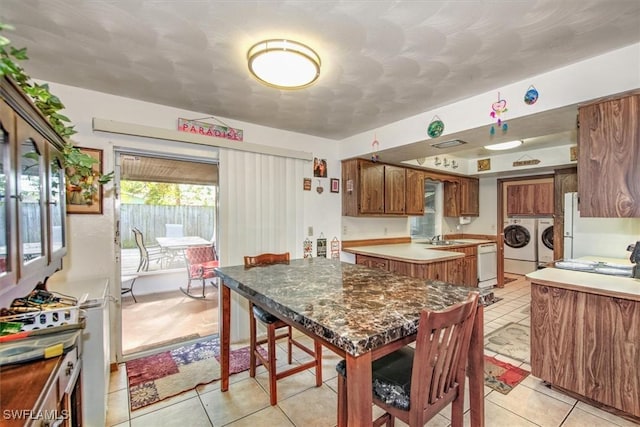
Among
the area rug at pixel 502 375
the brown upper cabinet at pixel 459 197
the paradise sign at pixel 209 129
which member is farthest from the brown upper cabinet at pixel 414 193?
the paradise sign at pixel 209 129

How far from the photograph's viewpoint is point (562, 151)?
159 inches

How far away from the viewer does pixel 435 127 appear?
260cm

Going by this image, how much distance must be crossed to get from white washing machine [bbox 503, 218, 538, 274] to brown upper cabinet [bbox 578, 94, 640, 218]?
4487 millimetres

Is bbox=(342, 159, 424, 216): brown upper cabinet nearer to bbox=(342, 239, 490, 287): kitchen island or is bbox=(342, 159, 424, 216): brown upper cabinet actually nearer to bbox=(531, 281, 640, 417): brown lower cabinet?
bbox=(342, 239, 490, 287): kitchen island

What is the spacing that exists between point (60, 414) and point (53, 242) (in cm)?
86

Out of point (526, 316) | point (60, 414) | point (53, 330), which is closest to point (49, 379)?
point (60, 414)

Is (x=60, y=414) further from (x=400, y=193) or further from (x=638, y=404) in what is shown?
(x=400, y=193)

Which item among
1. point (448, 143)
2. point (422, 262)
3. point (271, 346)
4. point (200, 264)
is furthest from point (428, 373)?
point (200, 264)

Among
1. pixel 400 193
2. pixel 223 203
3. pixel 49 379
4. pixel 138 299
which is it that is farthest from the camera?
pixel 138 299

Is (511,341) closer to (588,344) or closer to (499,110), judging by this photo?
(588,344)

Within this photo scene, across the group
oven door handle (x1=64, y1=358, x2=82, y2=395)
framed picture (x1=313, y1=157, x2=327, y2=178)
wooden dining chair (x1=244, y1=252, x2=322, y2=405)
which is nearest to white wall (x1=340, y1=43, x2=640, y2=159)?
framed picture (x1=313, y1=157, x2=327, y2=178)

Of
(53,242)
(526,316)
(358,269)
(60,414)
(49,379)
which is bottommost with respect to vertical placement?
(526,316)

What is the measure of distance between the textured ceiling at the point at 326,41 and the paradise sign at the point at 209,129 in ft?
0.95

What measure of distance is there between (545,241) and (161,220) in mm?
7361
